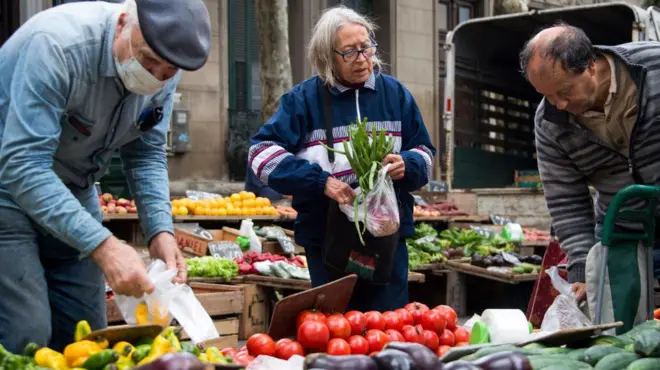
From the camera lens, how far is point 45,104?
296 cm

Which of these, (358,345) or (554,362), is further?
(358,345)

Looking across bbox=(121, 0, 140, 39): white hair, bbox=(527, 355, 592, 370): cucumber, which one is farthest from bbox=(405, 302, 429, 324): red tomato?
bbox=(121, 0, 140, 39): white hair

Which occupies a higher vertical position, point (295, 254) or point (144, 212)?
point (144, 212)

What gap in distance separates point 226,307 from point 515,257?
4.05m

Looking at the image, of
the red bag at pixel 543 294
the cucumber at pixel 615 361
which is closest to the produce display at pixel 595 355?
the cucumber at pixel 615 361

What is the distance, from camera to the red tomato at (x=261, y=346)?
3.56m

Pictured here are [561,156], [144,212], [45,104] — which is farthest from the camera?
[561,156]

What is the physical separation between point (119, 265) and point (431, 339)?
1.57 metres

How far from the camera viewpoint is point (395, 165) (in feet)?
13.5

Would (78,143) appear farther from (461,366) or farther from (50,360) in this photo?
(461,366)

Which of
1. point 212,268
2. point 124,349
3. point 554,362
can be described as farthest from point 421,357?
point 212,268

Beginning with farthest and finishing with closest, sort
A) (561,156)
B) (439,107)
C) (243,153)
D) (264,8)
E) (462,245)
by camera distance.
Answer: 1. (439,107)
2. (243,153)
3. (264,8)
4. (462,245)
5. (561,156)

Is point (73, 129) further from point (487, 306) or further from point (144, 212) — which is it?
point (487, 306)

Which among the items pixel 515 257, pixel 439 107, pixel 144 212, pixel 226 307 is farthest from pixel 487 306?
pixel 439 107
